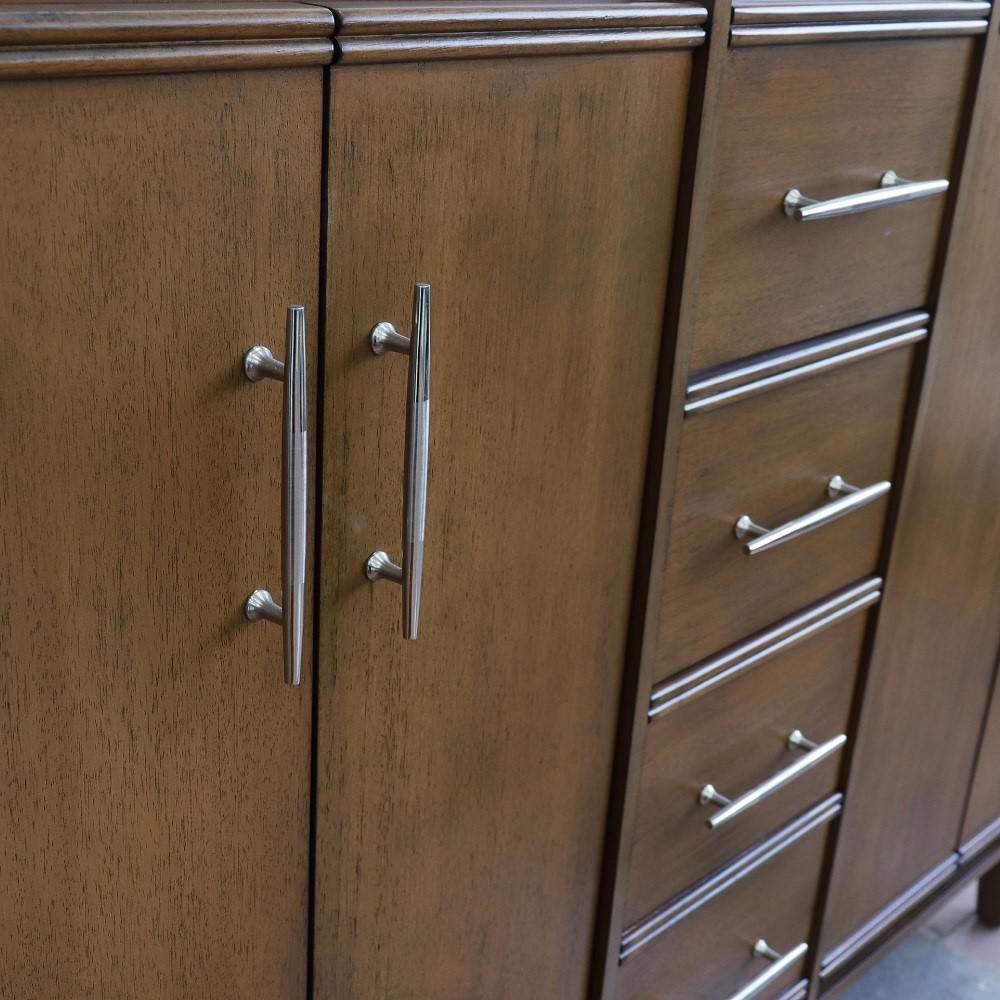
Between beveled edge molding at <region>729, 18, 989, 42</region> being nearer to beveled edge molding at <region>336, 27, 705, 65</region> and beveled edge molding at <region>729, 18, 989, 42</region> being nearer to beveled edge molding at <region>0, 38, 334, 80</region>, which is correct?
beveled edge molding at <region>336, 27, 705, 65</region>

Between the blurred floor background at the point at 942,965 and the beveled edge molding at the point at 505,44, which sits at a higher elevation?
the beveled edge molding at the point at 505,44

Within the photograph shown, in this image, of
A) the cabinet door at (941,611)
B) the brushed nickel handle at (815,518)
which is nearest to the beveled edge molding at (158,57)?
the brushed nickel handle at (815,518)

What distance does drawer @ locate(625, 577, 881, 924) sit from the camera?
102 centimetres

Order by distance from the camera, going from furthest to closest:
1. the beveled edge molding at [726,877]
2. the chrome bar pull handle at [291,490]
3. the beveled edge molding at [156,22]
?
1. the beveled edge molding at [726,877]
2. the chrome bar pull handle at [291,490]
3. the beveled edge molding at [156,22]

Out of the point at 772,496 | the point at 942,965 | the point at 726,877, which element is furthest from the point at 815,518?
→ the point at 942,965

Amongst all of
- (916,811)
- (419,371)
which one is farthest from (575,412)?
(916,811)

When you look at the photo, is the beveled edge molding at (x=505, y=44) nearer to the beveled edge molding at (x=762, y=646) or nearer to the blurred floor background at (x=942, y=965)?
the beveled edge molding at (x=762, y=646)

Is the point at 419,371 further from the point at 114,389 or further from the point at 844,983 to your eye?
the point at 844,983

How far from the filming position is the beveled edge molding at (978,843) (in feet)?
5.04

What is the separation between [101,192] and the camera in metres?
0.57

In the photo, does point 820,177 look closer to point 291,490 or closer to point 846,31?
point 846,31

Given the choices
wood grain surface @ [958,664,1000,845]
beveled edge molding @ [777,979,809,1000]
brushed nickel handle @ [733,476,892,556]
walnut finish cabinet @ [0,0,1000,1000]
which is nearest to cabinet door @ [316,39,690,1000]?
walnut finish cabinet @ [0,0,1000,1000]

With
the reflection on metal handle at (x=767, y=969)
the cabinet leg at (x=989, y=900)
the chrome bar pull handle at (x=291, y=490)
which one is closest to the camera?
the chrome bar pull handle at (x=291, y=490)

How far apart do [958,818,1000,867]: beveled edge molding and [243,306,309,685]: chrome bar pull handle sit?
109cm
